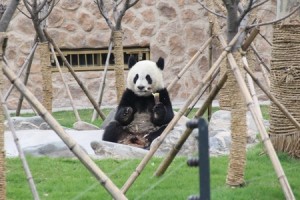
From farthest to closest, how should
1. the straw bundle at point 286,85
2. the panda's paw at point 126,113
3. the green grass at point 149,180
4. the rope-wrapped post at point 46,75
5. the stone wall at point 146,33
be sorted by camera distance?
the stone wall at point 146,33
the rope-wrapped post at point 46,75
the panda's paw at point 126,113
the straw bundle at point 286,85
the green grass at point 149,180

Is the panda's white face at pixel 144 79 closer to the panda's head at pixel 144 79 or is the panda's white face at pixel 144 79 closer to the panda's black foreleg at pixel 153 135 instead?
the panda's head at pixel 144 79

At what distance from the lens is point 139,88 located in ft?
22.0

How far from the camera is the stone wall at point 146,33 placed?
11.2 metres

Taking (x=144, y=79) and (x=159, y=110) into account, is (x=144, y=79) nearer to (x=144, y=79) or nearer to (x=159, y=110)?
(x=144, y=79)

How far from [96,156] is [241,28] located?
217 centimetres

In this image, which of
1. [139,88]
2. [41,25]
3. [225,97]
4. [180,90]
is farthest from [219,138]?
[180,90]

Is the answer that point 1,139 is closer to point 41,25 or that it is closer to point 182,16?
point 41,25

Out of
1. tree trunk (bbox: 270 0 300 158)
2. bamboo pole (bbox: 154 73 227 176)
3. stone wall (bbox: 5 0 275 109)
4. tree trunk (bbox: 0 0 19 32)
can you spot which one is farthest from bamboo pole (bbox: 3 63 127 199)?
stone wall (bbox: 5 0 275 109)

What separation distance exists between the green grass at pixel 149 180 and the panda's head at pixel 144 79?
1024mm

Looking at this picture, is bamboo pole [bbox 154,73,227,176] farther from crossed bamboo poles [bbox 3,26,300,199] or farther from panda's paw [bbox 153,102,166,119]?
panda's paw [bbox 153,102,166,119]

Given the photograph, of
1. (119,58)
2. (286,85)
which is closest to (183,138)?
(286,85)

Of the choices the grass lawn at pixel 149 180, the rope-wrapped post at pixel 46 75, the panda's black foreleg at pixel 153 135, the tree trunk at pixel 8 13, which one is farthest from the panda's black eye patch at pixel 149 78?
the tree trunk at pixel 8 13

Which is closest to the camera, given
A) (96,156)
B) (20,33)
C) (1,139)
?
(1,139)

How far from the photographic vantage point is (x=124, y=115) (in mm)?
6781
